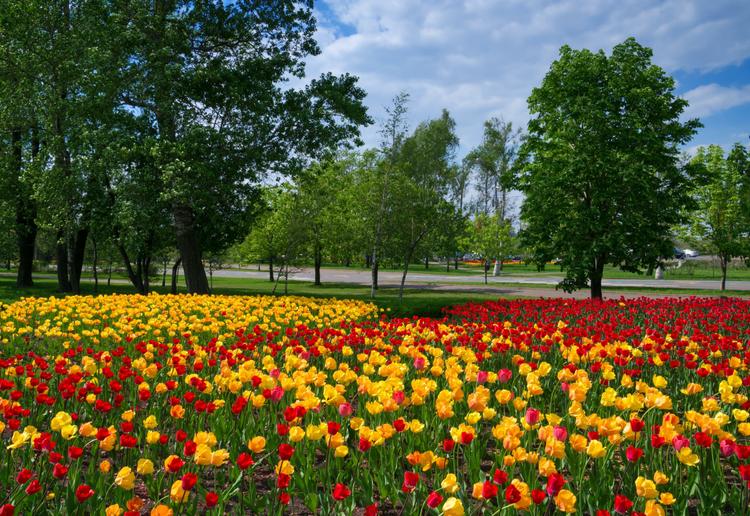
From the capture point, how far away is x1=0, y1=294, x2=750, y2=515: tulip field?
283 centimetres

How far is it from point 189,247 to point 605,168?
13500 mm

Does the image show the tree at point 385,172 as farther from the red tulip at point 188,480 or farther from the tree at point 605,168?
the red tulip at point 188,480

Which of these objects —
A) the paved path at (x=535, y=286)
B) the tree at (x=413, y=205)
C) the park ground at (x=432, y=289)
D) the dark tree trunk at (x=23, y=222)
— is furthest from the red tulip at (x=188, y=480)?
the dark tree trunk at (x=23, y=222)

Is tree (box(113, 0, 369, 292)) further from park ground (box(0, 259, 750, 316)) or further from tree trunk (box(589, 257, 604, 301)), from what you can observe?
tree trunk (box(589, 257, 604, 301))

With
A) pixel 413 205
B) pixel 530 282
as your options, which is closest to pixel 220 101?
pixel 413 205

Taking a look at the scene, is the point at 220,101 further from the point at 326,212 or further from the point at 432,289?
the point at 432,289

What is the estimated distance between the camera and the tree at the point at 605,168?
16.5 m

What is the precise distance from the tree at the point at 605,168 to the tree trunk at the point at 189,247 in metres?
11.0

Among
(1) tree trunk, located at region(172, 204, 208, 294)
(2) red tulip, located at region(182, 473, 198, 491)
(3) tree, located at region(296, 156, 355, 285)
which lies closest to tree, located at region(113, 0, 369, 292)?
(1) tree trunk, located at region(172, 204, 208, 294)

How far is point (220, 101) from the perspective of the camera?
17031 millimetres

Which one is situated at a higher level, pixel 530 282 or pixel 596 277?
pixel 596 277

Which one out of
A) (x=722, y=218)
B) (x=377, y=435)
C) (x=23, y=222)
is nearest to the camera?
(x=377, y=435)

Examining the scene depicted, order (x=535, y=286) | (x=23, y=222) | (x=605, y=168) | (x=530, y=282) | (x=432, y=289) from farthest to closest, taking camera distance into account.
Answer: (x=530, y=282), (x=535, y=286), (x=432, y=289), (x=23, y=222), (x=605, y=168)

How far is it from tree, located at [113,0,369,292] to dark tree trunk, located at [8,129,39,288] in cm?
957
